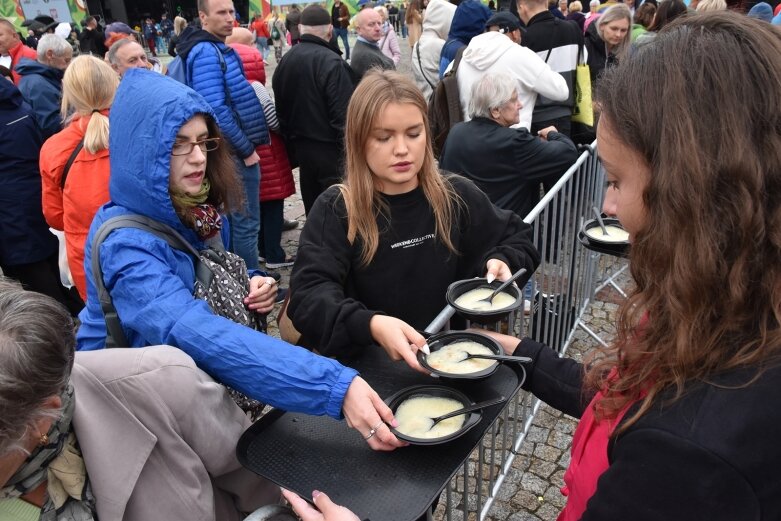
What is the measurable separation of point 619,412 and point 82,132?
3.55 metres

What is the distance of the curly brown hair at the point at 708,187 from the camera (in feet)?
2.80

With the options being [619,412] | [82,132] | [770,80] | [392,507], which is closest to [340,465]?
[392,507]

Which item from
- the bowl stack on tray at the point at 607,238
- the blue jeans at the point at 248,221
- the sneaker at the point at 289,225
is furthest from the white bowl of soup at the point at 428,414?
the sneaker at the point at 289,225

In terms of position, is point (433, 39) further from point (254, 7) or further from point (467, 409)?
point (254, 7)

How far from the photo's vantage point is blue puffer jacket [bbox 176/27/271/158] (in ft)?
14.0

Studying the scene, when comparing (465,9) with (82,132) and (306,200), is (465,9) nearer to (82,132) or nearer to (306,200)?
(306,200)

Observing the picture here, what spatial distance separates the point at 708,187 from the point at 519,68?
3828 millimetres

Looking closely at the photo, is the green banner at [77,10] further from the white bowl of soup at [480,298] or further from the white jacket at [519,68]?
the white bowl of soup at [480,298]

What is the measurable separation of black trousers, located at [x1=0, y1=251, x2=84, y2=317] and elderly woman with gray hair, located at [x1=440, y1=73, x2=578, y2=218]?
324 cm

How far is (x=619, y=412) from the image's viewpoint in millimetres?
1046

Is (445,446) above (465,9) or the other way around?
the other way around

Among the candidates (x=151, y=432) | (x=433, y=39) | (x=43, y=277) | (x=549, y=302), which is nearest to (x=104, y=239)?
(x=151, y=432)

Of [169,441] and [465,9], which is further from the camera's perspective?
[465,9]

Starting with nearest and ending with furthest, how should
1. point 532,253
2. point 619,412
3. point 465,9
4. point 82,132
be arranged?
point 619,412, point 532,253, point 82,132, point 465,9
